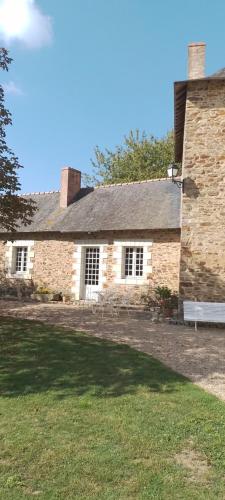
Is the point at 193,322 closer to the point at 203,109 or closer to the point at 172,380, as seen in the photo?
the point at 172,380

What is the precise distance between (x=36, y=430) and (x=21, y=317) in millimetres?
6445

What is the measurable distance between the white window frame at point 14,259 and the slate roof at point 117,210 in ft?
1.82

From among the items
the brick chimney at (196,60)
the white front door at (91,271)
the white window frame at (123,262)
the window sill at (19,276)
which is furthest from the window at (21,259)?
the brick chimney at (196,60)

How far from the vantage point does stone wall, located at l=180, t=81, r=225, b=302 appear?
9789 mm

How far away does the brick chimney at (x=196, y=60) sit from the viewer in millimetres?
10617

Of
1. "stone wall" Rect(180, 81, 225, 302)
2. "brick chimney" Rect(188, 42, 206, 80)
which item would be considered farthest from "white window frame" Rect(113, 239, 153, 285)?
"brick chimney" Rect(188, 42, 206, 80)

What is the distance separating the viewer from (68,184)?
16312 millimetres

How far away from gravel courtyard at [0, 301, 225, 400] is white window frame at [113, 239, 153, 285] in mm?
1910

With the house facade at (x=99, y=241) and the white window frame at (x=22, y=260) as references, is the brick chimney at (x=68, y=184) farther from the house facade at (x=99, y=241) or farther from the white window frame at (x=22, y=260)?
the white window frame at (x=22, y=260)

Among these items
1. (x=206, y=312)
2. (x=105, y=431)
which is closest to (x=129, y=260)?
(x=206, y=312)

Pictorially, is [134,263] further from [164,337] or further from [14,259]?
[164,337]

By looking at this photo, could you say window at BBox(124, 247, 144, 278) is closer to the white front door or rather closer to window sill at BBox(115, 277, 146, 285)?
window sill at BBox(115, 277, 146, 285)

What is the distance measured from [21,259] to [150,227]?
6004mm

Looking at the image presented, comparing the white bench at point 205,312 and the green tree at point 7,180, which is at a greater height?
the green tree at point 7,180
